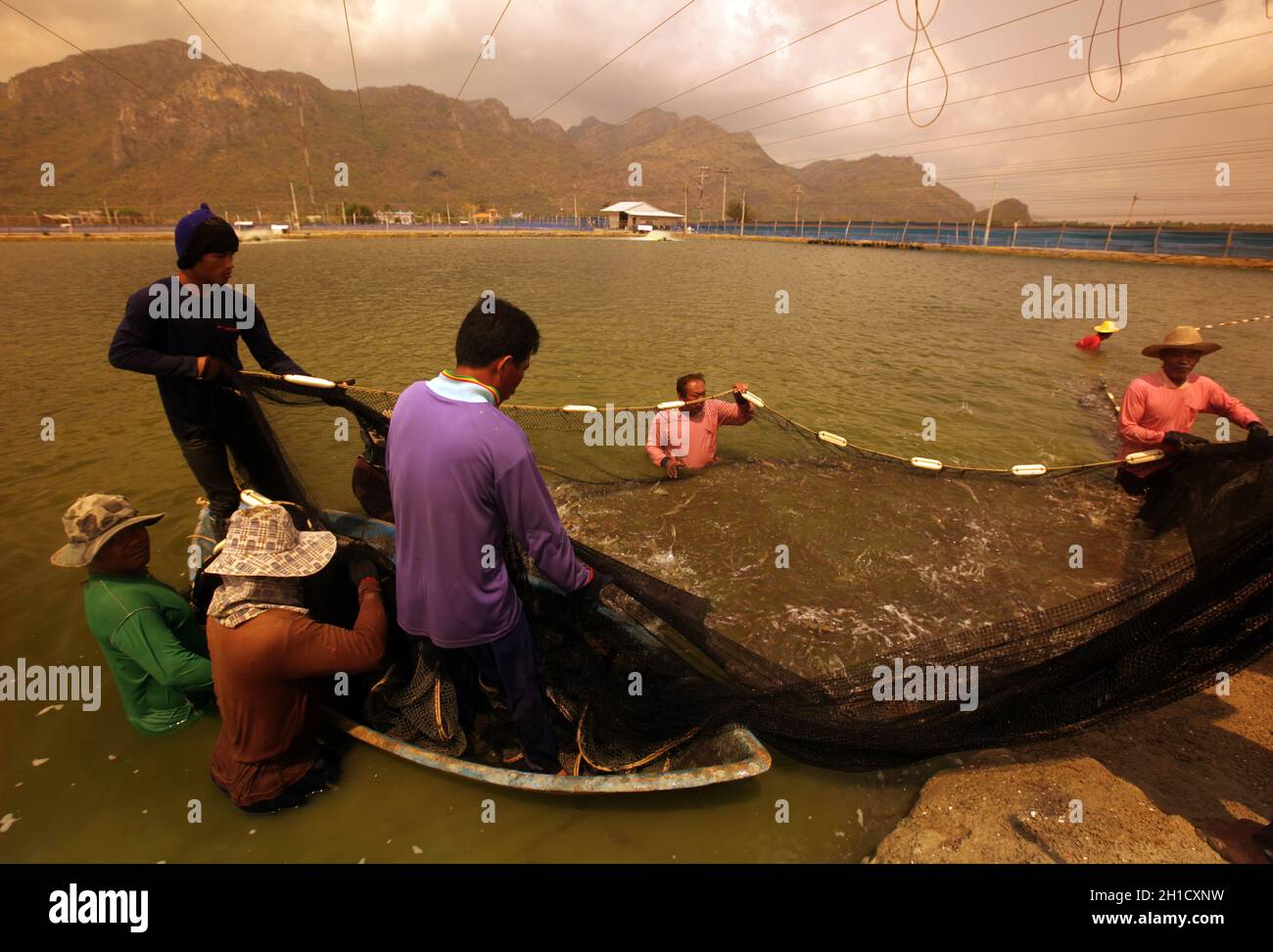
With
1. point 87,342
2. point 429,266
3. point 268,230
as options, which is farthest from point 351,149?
point 87,342

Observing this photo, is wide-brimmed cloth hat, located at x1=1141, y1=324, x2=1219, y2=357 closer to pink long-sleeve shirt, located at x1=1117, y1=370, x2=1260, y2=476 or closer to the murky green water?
pink long-sleeve shirt, located at x1=1117, y1=370, x2=1260, y2=476

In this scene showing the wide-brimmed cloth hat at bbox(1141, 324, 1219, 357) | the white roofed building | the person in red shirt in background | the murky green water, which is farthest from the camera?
the white roofed building

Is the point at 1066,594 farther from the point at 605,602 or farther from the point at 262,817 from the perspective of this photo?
the point at 262,817

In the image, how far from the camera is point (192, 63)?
618ft

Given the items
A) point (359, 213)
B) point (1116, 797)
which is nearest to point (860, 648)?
point (1116, 797)

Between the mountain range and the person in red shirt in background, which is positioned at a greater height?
the mountain range

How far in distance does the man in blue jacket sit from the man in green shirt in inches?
49.6

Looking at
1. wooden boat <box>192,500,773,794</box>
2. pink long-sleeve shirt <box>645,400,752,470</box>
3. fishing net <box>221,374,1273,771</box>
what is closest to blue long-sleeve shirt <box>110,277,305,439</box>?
fishing net <box>221,374,1273,771</box>

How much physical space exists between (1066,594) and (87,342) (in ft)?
62.6

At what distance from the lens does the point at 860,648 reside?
4.42 metres

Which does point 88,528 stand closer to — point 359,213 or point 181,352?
point 181,352

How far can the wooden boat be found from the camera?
265cm

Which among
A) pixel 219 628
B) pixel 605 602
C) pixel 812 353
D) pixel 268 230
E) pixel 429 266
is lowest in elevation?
pixel 605 602
